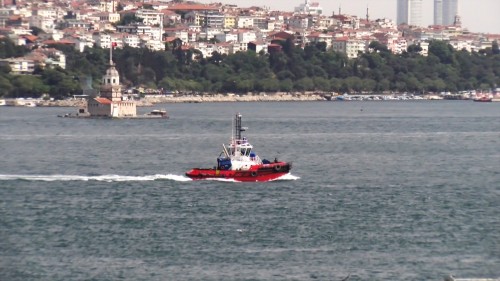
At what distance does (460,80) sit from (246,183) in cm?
11297

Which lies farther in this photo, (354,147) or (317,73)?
(317,73)

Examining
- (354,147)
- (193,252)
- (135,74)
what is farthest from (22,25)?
(193,252)

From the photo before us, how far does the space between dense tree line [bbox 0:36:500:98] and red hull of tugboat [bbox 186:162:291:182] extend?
233 ft

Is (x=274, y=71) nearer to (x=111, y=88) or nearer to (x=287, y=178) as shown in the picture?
(x=111, y=88)

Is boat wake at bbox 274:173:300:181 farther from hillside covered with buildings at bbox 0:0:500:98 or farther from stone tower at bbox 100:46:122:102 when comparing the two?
hillside covered with buildings at bbox 0:0:500:98

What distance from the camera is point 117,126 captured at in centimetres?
6762

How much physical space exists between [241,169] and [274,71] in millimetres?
101149

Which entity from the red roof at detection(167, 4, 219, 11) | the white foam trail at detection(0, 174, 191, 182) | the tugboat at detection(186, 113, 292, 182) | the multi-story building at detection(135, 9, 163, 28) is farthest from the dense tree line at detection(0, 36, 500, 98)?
the tugboat at detection(186, 113, 292, 182)

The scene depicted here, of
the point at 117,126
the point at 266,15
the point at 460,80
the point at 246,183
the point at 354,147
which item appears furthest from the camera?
the point at 266,15

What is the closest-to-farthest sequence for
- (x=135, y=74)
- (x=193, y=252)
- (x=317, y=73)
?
(x=193, y=252), (x=135, y=74), (x=317, y=73)

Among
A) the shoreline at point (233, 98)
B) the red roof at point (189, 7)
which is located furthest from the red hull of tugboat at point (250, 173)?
the red roof at point (189, 7)

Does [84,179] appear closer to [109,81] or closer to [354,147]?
[354,147]

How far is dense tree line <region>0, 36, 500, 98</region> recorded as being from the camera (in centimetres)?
11400

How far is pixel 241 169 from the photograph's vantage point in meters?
35.1
